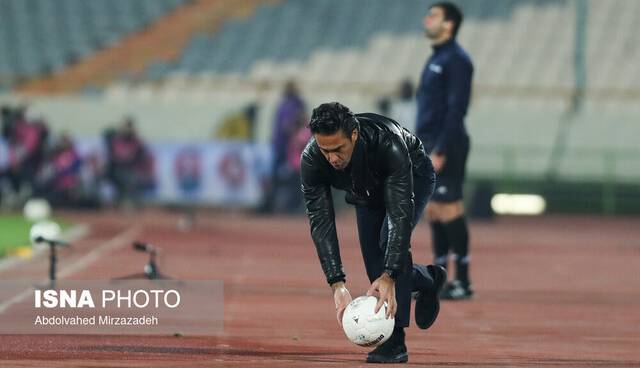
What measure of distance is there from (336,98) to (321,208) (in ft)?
87.9

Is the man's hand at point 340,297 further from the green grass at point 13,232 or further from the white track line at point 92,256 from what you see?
the green grass at point 13,232

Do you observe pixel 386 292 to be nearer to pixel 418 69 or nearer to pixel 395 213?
pixel 395 213

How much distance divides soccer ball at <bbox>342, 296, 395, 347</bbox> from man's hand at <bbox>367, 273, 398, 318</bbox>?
1.5 inches

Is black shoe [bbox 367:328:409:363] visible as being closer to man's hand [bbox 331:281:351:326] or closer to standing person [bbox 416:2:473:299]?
man's hand [bbox 331:281:351:326]

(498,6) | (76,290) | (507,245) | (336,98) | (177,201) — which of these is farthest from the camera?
(498,6)

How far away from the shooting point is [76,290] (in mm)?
10984

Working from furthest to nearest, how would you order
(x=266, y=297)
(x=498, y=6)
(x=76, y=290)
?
1. (x=498, y=6)
2. (x=266, y=297)
3. (x=76, y=290)

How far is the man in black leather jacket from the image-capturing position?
8.83 meters

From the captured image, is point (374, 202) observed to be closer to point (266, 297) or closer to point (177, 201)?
point (266, 297)

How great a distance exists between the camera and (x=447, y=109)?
547 inches

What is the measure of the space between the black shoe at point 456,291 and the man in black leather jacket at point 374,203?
4.90m

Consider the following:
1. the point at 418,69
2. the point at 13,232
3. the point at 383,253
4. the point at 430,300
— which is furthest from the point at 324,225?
the point at 418,69

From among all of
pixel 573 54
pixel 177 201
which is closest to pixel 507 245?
pixel 177 201

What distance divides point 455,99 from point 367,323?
5.13m
